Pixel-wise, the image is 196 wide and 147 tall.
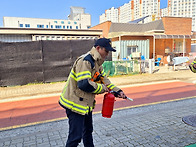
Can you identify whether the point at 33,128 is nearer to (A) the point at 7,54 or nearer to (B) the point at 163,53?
(A) the point at 7,54

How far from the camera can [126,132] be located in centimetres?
433

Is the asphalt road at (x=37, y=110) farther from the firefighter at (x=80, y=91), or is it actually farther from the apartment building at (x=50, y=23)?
the apartment building at (x=50, y=23)

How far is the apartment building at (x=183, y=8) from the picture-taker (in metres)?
109

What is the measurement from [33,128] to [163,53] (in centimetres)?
2024

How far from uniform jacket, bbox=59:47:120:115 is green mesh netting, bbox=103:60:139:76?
10187 mm

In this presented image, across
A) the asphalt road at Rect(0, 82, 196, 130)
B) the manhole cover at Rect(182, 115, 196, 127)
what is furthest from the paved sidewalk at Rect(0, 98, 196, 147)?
the asphalt road at Rect(0, 82, 196, 130)

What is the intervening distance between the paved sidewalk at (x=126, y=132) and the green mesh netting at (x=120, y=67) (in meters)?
7.47

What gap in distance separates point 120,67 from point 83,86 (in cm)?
1131

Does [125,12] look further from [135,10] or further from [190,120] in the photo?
[190,120]

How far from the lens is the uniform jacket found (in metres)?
2.58

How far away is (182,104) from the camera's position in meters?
6.55

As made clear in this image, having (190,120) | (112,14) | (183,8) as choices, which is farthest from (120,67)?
(112,14)

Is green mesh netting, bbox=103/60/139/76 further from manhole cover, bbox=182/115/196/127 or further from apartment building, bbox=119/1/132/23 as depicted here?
apartment building, bbox=119/1/132/23

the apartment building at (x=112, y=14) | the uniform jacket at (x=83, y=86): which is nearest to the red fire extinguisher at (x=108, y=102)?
the uniform jacket at (x=83, y=86)
